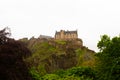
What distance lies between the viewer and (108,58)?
4294cm

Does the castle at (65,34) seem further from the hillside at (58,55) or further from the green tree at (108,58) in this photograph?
the green tree at (108,58)

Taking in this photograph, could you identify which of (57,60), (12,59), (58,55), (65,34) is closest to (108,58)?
(12,59)

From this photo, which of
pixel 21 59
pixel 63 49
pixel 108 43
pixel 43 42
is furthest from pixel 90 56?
pixel 21 59

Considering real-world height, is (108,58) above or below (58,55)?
below

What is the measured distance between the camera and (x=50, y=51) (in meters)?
104

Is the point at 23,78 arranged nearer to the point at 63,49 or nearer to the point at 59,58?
the point at 59,58

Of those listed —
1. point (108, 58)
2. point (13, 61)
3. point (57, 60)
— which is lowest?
point (13, 61)

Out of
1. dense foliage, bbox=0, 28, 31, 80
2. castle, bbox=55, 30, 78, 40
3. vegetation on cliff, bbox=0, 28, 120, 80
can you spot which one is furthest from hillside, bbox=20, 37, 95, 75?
dense foliage, bbox=0, 28, 31, 80

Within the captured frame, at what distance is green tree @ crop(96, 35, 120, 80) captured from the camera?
41.3 m

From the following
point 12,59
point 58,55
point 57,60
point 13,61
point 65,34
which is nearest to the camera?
point 12,59

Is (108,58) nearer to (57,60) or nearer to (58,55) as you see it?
(57,60)

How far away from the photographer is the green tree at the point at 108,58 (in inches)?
1627

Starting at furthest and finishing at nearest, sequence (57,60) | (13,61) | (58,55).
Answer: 1. (58,55)
2. (57,60)
3. (13,61)

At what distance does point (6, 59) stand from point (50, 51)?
84663 millimetres
